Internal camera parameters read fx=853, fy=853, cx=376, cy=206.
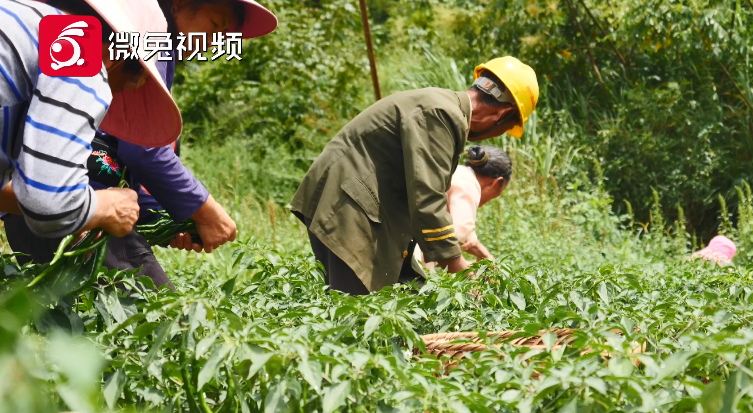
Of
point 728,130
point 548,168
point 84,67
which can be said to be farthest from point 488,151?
point 728,130

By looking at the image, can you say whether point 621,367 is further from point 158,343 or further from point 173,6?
point 173,6

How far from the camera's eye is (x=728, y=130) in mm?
7383

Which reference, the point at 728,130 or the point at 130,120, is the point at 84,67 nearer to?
the point at 130,120

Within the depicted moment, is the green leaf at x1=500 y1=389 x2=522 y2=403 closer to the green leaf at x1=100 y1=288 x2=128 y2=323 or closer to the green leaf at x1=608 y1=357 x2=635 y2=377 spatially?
the green leaf at x1=608 y1=357 x2=635 y2=377

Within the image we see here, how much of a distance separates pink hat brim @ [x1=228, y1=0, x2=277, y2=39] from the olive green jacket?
0.74m

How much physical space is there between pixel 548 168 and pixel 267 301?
16.0 ft

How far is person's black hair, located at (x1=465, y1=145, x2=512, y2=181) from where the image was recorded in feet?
14.6

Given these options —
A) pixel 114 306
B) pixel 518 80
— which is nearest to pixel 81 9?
pixel 114 306

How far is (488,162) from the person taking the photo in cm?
448

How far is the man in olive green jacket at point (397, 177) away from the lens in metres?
3.24

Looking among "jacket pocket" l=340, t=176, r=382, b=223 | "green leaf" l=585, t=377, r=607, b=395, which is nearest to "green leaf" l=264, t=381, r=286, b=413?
"green leaf" l=585, t=377, r=607, b=395

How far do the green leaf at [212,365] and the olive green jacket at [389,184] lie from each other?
199 centimetres

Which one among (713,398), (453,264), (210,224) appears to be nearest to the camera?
(713,398)

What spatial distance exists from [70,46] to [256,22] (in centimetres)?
122
